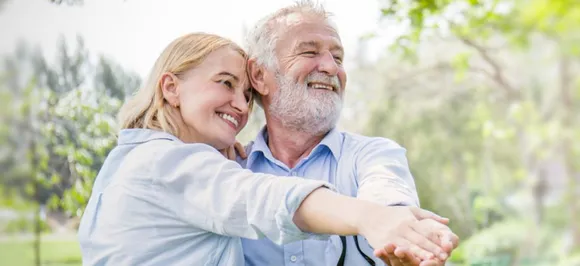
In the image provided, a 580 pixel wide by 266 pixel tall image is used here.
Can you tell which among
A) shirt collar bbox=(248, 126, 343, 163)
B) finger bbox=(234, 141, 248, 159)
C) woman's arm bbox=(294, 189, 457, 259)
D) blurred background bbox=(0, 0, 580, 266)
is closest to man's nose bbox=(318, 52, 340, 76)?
shirt collar bbox=(248, 126, 343, 163)

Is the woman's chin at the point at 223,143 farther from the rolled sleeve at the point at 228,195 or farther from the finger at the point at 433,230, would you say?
the finger at the point at 433,230

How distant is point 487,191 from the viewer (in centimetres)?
800

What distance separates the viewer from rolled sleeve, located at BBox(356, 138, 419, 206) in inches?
44.9

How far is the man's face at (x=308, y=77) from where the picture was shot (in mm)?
1553

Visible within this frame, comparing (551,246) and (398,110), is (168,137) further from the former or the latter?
(551,246)

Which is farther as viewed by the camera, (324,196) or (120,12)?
(120,12)

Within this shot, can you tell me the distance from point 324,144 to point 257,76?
21cm

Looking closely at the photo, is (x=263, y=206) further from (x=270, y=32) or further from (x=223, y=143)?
(x=270, y=32)

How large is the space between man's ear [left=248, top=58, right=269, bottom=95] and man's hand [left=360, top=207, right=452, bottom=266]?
670mm

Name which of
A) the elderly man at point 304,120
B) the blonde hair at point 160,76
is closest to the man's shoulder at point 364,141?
the elderly man at point 304,120

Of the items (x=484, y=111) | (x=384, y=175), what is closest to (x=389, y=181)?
(x=384, y=175)

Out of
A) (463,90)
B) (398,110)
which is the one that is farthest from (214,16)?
(463,90)

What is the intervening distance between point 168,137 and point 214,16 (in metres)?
2.60

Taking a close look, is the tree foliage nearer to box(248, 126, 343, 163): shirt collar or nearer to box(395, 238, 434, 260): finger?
box(248, 126, 343, 163): shirt collar
